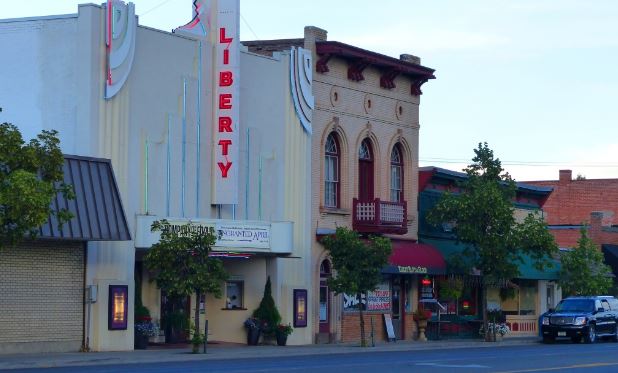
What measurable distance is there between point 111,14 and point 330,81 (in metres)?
11.3

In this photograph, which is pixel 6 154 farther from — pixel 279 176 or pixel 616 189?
pixel 616 189

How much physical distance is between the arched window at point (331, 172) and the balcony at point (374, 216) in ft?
2.83

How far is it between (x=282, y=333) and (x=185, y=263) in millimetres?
7806

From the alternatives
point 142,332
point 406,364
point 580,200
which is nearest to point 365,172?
point 142,332

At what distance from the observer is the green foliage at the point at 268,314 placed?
41.9 m

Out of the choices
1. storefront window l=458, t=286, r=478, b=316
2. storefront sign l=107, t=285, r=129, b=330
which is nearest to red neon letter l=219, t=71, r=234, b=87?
storefront sign l=107, t=285, r=129, b=330

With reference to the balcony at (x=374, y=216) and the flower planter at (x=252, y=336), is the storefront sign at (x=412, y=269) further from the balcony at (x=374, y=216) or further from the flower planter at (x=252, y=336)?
the flower planter at (x=252, y=336)

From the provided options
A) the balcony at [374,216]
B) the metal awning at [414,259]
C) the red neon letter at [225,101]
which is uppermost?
the red neon letter at [225,101]

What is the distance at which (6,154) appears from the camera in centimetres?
2850

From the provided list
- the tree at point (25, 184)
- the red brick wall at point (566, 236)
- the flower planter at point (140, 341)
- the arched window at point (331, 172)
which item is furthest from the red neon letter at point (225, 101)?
the red brick wall at point (566, 236)

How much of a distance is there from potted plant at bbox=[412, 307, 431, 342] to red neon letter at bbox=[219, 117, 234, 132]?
13.6m

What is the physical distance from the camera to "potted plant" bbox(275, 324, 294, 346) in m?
41.8

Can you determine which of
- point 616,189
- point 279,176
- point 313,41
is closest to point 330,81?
point 313,41

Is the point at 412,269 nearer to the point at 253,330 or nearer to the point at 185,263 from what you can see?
the point at 253,330
